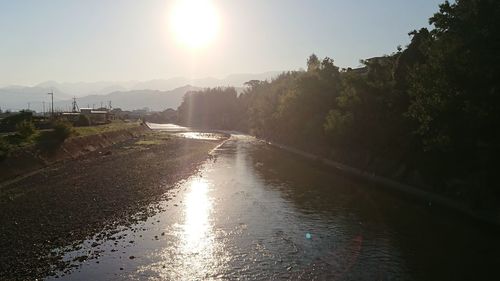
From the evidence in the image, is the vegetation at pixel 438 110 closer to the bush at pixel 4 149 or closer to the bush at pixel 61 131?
the bush at pixel 61 131

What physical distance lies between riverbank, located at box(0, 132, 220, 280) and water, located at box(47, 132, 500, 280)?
1.75 meters

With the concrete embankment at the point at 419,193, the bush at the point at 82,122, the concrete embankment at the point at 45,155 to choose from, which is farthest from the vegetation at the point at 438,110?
the bush at the point at 82,122

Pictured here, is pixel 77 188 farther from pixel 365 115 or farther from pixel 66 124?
pixel 365 115

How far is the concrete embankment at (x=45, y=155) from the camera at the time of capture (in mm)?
45944

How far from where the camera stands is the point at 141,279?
768 inches

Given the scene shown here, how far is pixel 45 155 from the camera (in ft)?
185

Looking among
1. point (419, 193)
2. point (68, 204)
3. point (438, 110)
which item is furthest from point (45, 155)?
point (438, 110)

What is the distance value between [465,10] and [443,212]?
1585cm

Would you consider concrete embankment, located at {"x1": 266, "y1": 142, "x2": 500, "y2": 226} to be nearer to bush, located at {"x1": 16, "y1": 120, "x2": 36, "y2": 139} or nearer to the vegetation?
the vegetation

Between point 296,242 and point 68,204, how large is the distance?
750 inches

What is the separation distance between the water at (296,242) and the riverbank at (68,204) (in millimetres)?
1755

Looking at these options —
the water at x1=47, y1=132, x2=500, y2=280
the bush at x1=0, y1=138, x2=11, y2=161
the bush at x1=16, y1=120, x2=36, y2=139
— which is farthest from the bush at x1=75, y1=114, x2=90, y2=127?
the water at x1=47, y1=132, x2=500, y2=280

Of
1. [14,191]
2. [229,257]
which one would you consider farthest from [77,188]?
[229,257]

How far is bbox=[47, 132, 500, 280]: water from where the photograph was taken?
821 inches
